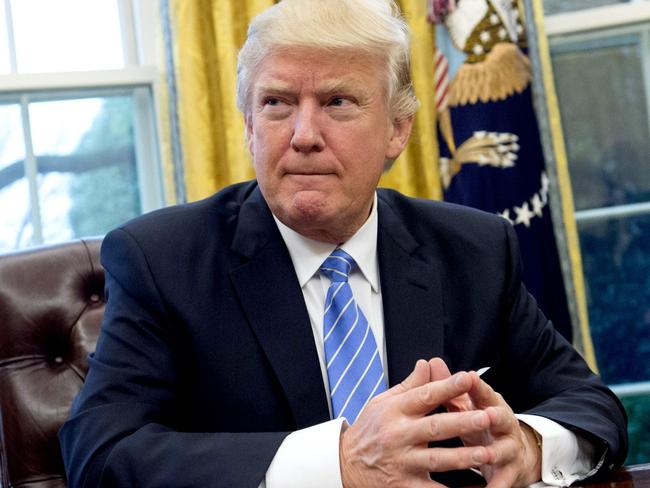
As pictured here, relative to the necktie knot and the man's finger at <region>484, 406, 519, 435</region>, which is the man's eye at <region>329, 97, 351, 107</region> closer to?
the necktie knot

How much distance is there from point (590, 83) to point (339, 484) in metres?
2.42

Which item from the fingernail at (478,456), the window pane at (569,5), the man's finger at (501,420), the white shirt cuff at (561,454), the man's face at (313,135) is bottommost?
the white shirt cuff at (561,454)

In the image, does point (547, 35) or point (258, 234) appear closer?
point (258, 234)

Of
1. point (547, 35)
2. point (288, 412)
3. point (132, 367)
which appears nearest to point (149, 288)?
point (132, 367)

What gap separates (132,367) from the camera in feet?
5.15

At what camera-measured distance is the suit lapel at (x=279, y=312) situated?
1.60 metres

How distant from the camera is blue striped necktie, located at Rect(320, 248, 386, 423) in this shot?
1.61 metres

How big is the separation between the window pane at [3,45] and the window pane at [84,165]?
0.48ft

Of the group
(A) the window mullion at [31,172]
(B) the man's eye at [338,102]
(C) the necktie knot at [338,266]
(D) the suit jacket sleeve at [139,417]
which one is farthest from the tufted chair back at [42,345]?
(A) the window mullion at [31,172]

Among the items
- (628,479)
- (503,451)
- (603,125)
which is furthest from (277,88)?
(603,125)

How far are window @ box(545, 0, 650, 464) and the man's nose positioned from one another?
74.6 inches

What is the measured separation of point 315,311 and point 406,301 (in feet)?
0.55

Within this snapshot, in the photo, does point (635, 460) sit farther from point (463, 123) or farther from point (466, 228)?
point (466, 228)

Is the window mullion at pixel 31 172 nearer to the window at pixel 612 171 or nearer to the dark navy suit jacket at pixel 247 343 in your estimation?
the dark navy suit jacket at pixel 247 343
